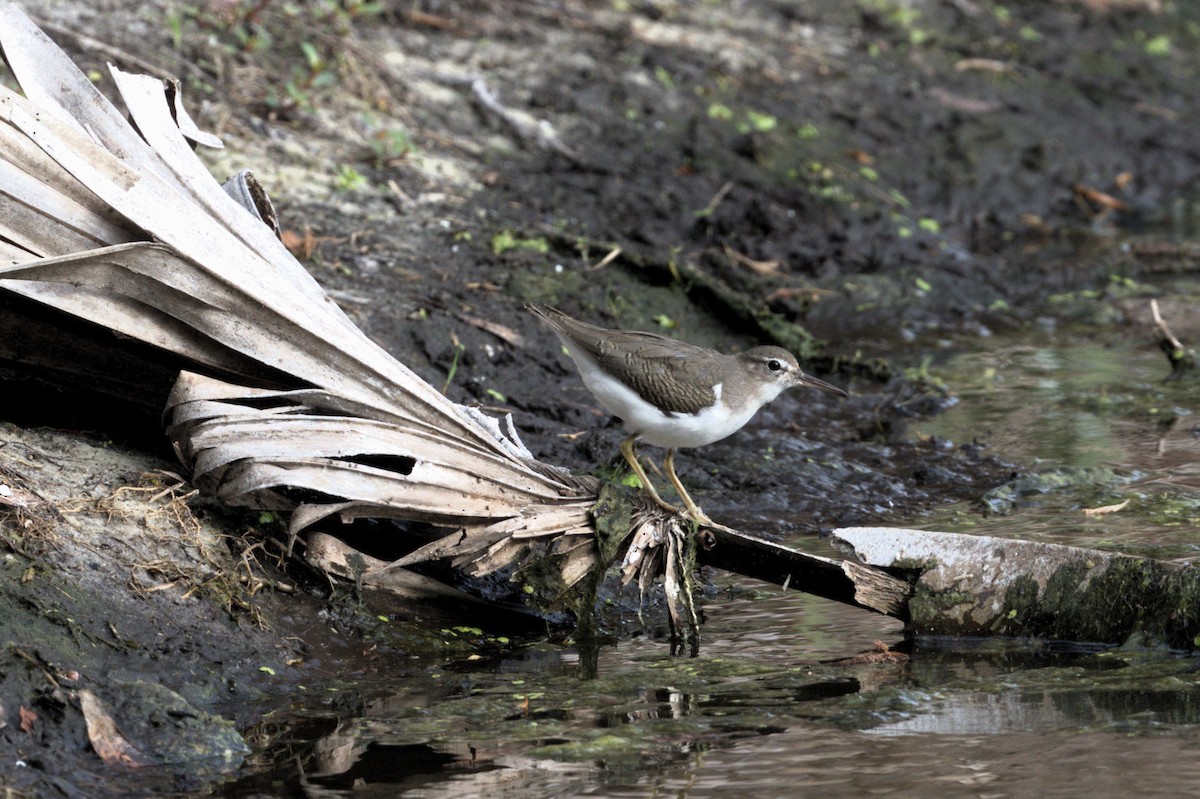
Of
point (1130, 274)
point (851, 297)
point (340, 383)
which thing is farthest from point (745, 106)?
point (340, 383)

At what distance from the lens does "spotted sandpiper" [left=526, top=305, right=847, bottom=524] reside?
5.80m

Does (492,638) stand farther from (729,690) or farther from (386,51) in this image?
(386,51)

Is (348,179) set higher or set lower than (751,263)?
lower

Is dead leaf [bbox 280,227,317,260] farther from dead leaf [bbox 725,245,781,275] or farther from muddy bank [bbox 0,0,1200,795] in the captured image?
dead leaf [bbox 725,245,781,275]

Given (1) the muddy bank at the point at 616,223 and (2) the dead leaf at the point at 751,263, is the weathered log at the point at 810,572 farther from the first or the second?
(2) the dead leaf at the point at 751,263

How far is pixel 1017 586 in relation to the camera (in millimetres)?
5477

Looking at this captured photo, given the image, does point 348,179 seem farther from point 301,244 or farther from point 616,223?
point 616,223

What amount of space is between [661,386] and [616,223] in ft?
14.0

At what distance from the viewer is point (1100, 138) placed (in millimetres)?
13016

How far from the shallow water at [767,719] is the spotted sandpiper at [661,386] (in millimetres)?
719

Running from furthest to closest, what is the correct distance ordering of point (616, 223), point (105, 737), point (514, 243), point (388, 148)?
point (616, 223)
point (388, 148)
point (514, 243)
point (105, 737)

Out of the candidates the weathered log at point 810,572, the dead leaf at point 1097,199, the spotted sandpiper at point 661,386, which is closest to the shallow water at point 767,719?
the weathered log at point 810,572

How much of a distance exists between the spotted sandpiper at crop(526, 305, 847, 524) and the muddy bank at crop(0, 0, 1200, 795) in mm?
1020

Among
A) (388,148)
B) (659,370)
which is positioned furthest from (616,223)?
(659,370)
